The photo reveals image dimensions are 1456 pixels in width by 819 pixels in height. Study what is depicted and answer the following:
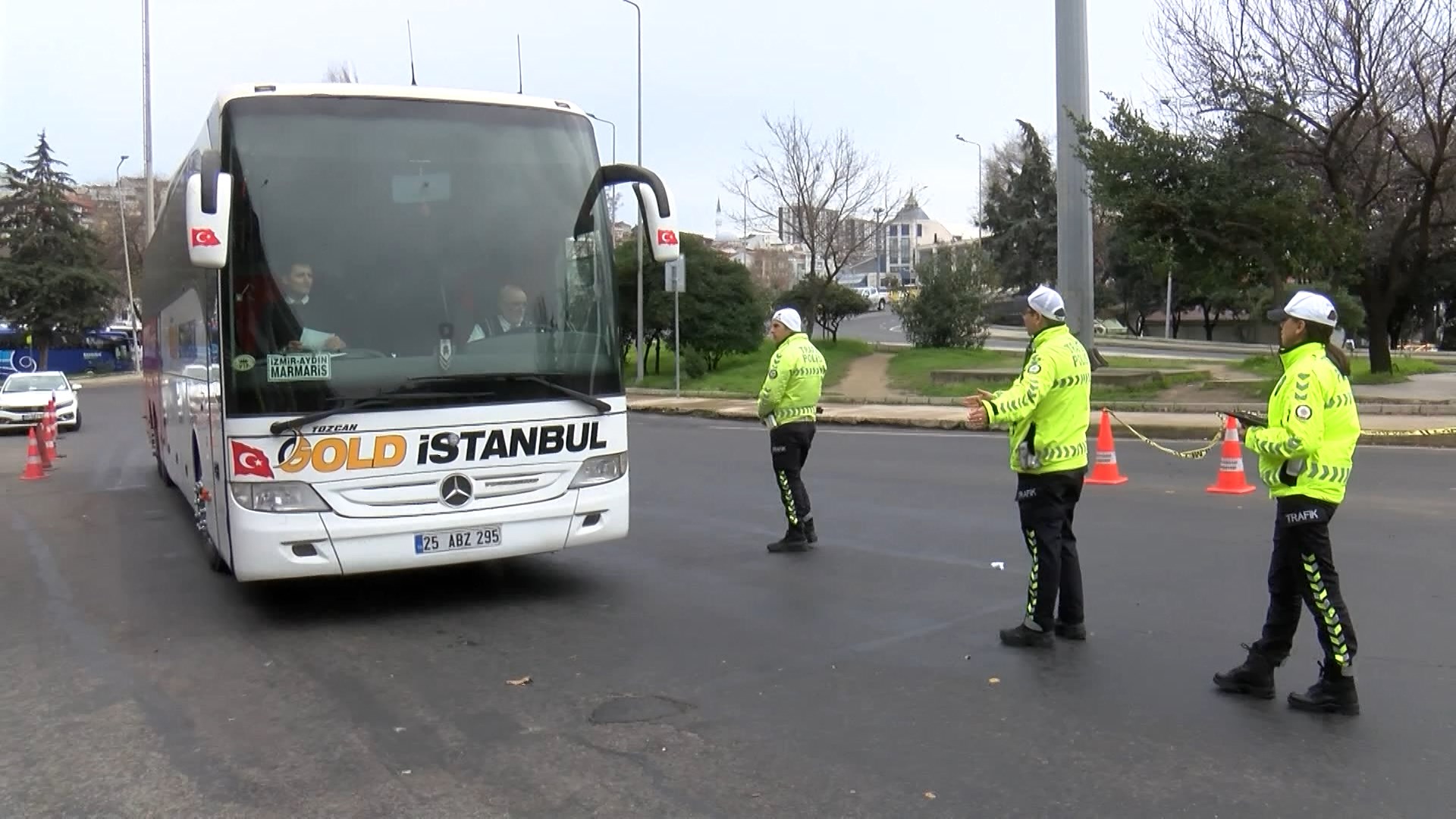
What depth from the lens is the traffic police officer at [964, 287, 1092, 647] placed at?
233 inches

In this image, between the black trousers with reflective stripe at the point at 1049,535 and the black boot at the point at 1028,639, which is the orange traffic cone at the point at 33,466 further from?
the black trousers with reflective stripe at the point at 1049,535

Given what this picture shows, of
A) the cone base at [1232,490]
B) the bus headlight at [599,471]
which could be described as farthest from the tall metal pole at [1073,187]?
the bus headlight at [599,471]

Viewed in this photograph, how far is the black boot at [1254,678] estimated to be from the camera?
528 cm

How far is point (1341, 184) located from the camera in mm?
21469

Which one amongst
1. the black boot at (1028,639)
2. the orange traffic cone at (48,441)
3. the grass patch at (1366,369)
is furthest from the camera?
the grass patch at (1366,369)

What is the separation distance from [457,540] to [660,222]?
237 cm

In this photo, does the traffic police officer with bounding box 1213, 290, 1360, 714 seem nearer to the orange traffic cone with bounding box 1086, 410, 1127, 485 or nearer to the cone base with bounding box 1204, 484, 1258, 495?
the cone base with bounding box 1204, 484, 1258, 495

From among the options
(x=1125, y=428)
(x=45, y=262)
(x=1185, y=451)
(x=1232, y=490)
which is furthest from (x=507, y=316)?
(x=45, y=262)

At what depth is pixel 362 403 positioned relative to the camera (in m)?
6.77

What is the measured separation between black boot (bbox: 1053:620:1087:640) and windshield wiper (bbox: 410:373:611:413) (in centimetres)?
299

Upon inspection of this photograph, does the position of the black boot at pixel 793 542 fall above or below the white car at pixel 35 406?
below

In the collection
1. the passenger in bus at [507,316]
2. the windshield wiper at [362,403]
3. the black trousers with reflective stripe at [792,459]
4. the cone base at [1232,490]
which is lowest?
the cone base at [1232,490]

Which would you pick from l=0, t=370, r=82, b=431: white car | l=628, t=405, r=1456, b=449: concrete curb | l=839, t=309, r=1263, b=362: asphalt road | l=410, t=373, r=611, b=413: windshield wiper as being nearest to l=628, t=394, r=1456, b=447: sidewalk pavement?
l=628, t=405, r=1456, b=449: concrete curb

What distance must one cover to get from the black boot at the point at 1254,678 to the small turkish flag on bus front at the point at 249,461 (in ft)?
16.7
